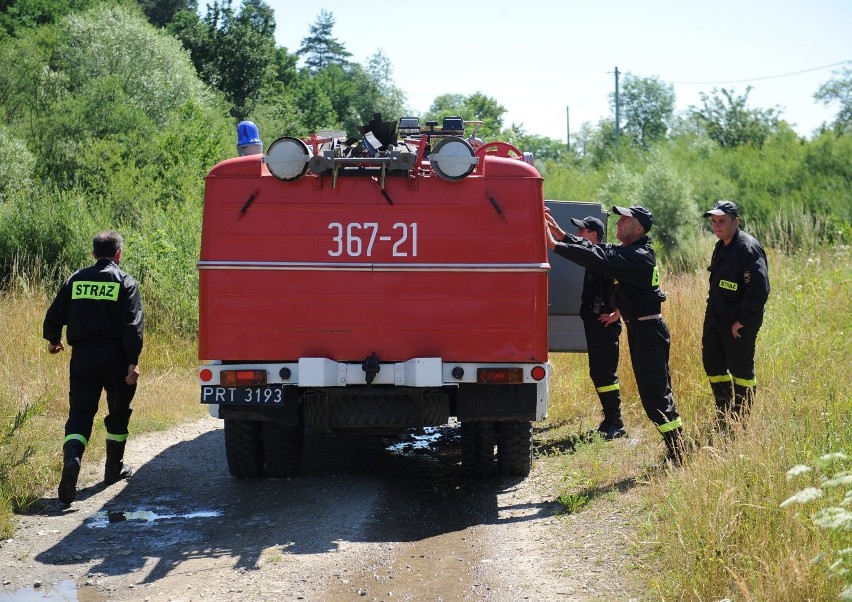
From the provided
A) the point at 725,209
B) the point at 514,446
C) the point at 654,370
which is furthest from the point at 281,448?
the point at 725,209

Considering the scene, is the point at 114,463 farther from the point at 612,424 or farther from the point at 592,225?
the point at 592,225

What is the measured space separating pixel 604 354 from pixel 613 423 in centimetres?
64

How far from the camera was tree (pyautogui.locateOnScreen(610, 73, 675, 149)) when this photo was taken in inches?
3061

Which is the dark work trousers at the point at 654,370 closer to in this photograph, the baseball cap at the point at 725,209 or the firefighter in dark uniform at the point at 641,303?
the firefighter in dark uniform at the point at 641,303

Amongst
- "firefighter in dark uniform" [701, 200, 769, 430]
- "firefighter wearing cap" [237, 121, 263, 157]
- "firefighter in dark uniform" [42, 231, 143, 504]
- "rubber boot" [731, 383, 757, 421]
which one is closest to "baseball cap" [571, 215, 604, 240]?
"firefighter in dark uniform" [701, 200, 769, 430]

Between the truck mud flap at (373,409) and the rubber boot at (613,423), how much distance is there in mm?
2511

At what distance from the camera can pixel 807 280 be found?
11562mm

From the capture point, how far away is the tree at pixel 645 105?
7775 centimetres

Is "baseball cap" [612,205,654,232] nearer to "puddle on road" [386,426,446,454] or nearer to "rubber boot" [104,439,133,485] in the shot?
"puddle on road" [386,426,446,454]

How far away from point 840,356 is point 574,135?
233 feet

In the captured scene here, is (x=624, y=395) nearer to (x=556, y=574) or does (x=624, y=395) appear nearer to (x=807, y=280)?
(x=807, y=280)

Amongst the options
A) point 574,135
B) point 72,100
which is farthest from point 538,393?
point 574,135

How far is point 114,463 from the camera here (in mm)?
7699

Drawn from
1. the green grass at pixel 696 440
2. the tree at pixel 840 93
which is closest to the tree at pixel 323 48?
the tree at pixel 840 93
